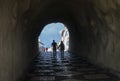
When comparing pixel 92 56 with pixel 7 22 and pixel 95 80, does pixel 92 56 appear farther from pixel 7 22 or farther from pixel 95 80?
pixel 7 22

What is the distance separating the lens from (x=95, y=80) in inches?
506

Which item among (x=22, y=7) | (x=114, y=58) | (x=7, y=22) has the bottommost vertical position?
(x=114, y=58)

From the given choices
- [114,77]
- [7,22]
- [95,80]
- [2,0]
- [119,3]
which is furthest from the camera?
[114,77]

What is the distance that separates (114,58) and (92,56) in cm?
589

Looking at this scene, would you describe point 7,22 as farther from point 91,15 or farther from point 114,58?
point 91,15

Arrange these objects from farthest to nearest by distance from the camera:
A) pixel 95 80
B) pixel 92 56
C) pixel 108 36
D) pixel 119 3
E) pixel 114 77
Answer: pixel 92 56
pixel 108 36
pixel 114 77
pixel 95 80
pixel 119 3

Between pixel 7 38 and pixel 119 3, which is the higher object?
pixel 119 3

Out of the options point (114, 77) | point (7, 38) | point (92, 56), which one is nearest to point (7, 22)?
point (7, 38)

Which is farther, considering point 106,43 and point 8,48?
point 106,43

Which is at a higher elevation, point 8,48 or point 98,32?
point 98,32

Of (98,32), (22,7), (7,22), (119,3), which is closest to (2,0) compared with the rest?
(7,22)

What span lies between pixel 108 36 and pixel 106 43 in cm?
75

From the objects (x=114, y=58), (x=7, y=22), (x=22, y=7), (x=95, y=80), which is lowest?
(x=95, y=80)

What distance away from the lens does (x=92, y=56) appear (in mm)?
20562
